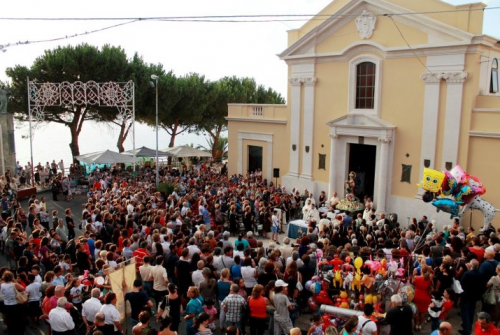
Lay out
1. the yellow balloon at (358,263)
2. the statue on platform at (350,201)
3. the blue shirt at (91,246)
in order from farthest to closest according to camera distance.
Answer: the statue on platform at (350,201), the blue shirt at (91,246), the yellow balloon at (358,263)

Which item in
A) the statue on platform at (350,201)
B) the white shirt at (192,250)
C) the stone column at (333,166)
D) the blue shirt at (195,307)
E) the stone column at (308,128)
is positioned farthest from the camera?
the stone column at (308,128)

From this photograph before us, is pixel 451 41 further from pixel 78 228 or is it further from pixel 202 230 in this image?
pixel 78 228

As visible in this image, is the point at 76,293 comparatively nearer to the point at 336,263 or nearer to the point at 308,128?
the point at 336,263

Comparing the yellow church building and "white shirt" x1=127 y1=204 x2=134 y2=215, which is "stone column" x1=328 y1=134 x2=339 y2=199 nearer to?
the yellow church building

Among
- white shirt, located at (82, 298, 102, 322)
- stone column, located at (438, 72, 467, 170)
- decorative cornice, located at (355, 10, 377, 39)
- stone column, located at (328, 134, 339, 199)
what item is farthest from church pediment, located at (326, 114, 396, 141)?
white shirt, located at (82, 298, 102, 322)

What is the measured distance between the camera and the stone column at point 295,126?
22.1 metres

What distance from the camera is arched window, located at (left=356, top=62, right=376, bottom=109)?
63.8 feet

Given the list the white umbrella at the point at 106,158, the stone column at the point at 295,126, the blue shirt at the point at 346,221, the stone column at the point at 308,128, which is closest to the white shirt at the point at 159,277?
the blue shirt at the point at 346,221

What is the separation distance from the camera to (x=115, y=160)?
2408cm

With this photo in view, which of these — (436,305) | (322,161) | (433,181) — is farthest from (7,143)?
(436,305)

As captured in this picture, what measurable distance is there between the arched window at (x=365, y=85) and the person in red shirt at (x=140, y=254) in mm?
12752

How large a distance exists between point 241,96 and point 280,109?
18102 mm

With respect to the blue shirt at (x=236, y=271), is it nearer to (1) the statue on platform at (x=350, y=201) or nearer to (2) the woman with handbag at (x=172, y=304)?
(2) the woman with handbag at (x=172, y=304)

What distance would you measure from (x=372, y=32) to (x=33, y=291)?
16153 mm
